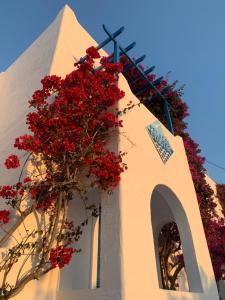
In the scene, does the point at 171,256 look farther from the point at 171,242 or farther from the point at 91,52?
the point at 91,52

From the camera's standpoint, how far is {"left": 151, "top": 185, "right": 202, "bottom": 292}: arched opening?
487 centimetres

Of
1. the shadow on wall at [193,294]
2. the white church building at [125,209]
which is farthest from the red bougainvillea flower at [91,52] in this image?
the shadow on wall at [193,294]

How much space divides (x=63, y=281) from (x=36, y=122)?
7.81 feet

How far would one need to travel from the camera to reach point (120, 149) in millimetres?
4273

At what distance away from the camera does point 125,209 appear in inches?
144

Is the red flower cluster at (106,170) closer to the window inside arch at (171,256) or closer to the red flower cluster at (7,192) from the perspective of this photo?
the red flower cluster at (7,192)

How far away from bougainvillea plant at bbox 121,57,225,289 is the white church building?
1842 mm

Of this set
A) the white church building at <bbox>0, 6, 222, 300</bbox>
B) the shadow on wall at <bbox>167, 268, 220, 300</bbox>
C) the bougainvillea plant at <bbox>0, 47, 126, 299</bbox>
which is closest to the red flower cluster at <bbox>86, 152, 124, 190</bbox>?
the bougainvillea plant at <bbox>0, 47, 126, 299</bbox>

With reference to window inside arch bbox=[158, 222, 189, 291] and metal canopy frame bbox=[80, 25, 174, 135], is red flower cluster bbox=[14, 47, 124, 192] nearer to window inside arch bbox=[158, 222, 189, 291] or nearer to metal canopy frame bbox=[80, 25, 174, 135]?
metal canopy frame bbox=[80, 25, 174, 135]

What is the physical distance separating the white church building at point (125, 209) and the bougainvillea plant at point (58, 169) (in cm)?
26

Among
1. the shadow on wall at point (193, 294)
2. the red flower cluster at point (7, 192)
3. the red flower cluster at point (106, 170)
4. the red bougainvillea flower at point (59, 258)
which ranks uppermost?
the red flower cluster at point (106, 170)

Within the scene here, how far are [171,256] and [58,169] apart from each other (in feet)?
17.7

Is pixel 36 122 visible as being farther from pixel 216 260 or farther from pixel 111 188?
pixel 216 260

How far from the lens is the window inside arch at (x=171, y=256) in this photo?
707cm
